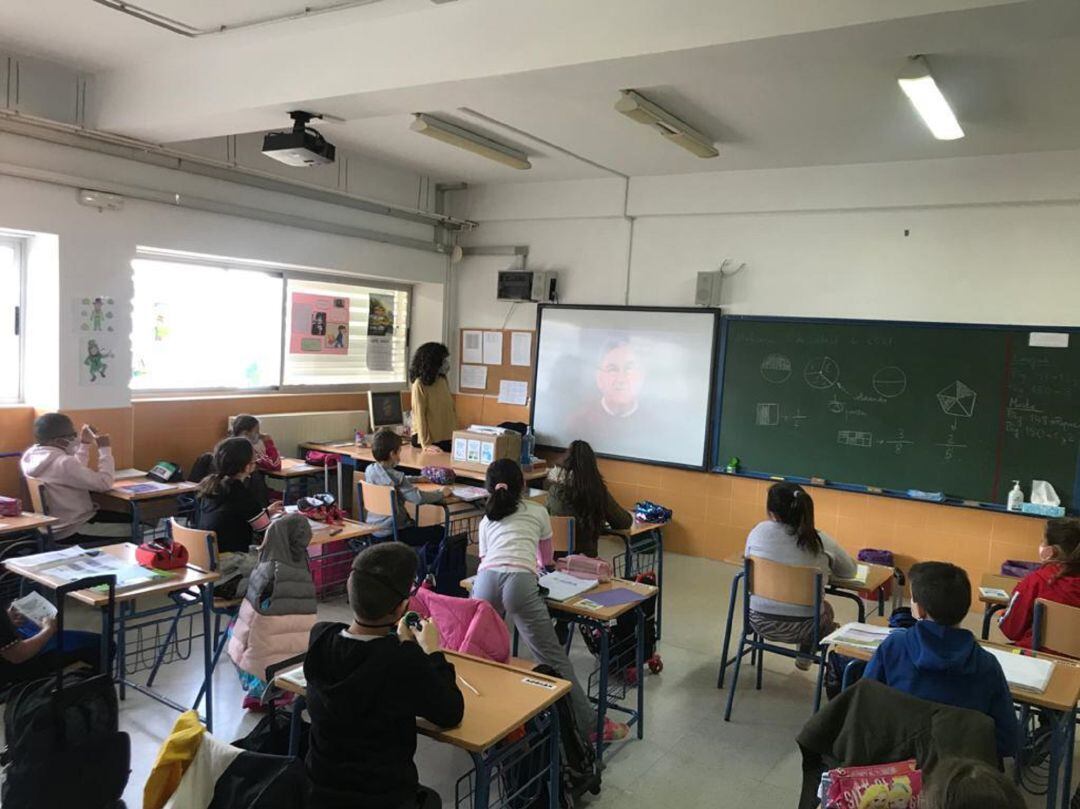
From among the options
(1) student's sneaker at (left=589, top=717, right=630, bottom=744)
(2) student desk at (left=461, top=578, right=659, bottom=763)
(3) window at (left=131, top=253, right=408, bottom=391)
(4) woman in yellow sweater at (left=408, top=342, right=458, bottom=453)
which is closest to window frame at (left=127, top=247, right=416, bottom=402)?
(3) window at (left=131, top=253, right=408, bottom=391)

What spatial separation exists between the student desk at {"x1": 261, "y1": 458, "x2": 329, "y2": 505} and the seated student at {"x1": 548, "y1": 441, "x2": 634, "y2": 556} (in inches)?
92.9

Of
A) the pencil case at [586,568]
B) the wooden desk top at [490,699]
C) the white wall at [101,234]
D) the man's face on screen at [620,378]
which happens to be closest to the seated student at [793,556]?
the pencil case at [586,568]

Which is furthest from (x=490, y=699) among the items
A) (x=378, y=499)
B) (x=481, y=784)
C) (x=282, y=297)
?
(x=282, y=297)

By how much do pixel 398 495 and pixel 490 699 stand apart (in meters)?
2.68

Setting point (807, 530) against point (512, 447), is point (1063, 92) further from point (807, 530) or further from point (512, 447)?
point (512, 447)

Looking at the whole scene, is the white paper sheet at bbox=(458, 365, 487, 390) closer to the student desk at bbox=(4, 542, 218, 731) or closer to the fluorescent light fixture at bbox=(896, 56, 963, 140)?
the student desk at bbox=(4, 542, 218, 731)

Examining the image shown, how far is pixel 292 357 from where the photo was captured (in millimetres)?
6930

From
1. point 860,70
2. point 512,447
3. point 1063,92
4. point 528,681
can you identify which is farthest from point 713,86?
point 528,681

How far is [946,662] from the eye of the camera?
2.18 meters

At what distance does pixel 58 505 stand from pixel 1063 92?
6.06 metres

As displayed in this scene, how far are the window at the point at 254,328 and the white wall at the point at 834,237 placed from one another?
137 centimetres

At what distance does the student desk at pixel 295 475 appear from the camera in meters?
5.76

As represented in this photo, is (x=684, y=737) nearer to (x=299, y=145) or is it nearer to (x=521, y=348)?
(x=299, y=145)

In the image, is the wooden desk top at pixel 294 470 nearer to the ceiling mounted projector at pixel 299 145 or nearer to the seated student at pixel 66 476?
the seated student at pixel 66 476
